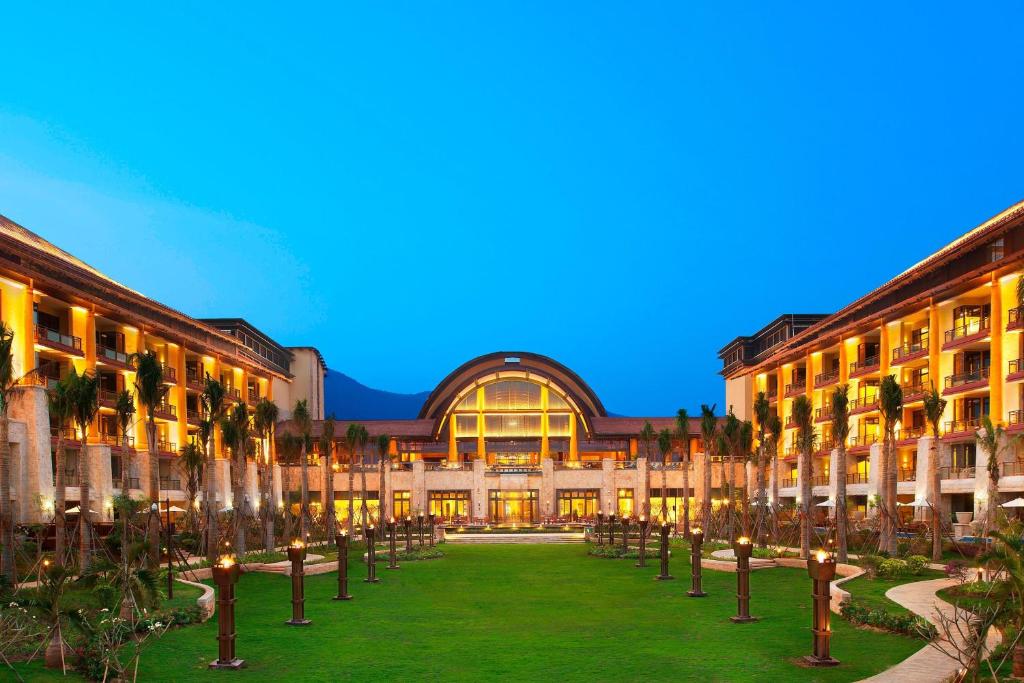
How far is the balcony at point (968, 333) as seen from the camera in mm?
46594

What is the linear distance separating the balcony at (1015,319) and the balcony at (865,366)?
49.1 feet

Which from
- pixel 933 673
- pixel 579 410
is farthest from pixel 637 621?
pixel 579 410

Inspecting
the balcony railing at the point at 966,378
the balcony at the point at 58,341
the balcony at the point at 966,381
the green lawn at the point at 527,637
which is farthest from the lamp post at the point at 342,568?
the balcony railing at the point at 966,378

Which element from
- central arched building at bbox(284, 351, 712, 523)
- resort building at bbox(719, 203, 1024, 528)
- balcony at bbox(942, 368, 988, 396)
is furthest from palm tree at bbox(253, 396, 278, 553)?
balcony at bbox(942, 368, 988, 396)

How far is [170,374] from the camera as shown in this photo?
60969 millimetres

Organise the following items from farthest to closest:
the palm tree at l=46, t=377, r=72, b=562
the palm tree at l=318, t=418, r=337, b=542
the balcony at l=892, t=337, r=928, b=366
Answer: the balcony at l=892, t=337, r=928, b=366
the palm tree at l=318, t=418, r=337, b=542
the palm tree at l=46, t=377, r=72, b=562

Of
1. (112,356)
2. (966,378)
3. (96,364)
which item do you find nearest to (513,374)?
(112,356)

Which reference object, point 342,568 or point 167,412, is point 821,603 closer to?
point 342,568

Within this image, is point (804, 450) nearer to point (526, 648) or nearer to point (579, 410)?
point (526, 648)

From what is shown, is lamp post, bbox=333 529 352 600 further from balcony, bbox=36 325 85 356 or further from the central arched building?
the central arched building

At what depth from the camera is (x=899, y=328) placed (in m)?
57.3

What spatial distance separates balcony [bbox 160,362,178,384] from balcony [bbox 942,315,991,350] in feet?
148

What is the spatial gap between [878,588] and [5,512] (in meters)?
24.4

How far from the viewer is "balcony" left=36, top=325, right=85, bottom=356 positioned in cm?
4603
